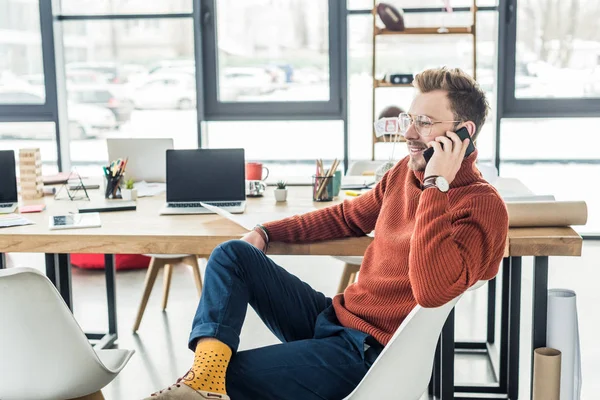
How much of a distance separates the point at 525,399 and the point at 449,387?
0.61 metres

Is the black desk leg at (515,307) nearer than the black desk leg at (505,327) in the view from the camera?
Yes

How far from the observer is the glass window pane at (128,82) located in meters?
5.63

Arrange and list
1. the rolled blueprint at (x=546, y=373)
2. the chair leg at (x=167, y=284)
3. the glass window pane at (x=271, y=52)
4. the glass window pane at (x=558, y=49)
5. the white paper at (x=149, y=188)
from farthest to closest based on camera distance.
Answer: the glass window pane at (x=271, y=52) → the glass window pane at (x=558, y=49) → the chair leg at (x=167, y=284) → the white paper at (x=149, y=188) → the rolled blueprint at (x=546, y=373)

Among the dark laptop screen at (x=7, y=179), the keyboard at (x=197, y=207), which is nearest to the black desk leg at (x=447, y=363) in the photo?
the keyboard at (x=197, y=207)

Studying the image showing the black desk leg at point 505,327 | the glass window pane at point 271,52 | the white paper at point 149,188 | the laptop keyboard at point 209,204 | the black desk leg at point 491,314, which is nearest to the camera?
the black desk leg at point 505,327

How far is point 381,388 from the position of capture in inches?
69.7

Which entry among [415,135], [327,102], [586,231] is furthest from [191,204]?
[586,231]

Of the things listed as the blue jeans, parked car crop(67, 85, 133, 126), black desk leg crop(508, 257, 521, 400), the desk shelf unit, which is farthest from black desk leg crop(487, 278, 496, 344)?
parked car crop(67, 85, 133, 126)

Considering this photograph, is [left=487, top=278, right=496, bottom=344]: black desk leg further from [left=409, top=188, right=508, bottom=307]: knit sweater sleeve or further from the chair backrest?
the chair backrest

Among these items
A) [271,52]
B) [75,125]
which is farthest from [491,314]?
[75,125]

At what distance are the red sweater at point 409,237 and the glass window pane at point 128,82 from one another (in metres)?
3.50

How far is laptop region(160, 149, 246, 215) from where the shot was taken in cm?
286

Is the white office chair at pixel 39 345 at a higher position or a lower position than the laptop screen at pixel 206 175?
lower

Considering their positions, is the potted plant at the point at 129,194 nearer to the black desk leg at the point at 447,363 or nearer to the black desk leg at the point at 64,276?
the black desk leg at the point at 64,276
